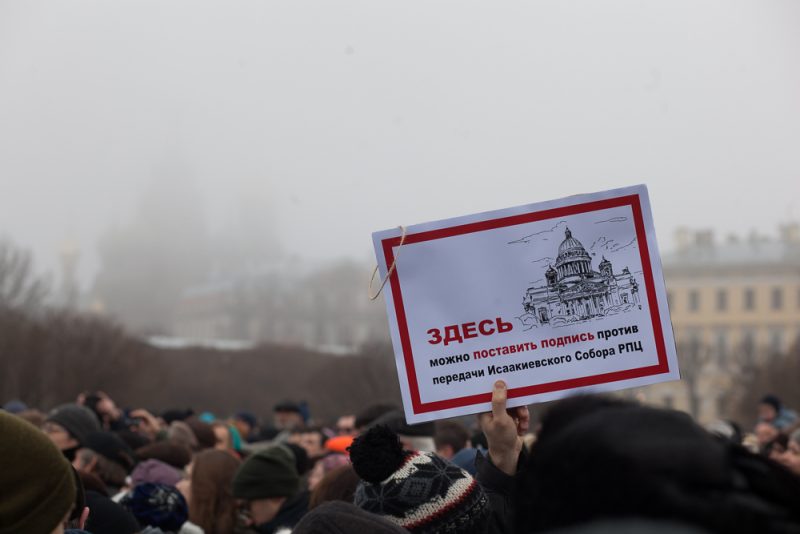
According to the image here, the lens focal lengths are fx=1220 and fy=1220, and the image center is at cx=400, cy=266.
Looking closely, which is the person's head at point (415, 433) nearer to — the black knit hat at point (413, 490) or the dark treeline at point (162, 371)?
the black knit hat at point (413, 490)

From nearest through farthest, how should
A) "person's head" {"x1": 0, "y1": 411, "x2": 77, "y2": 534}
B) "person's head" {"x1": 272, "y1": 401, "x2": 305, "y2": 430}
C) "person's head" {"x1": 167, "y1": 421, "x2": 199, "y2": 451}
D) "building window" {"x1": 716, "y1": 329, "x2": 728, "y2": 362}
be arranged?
"person's head" {"x1": 0, "y1": 411, "x2": 77, "y2": 534}, "person's head" {"x1": 167, "y1": 421, "x2": 199, "y2": 451}, "person's head" {"x1": 272, "y1": 401, "x2": 305, "y2": 430}, "building window" {"x1": 716, "y1": 329, "x2": 728, "y2": 362}

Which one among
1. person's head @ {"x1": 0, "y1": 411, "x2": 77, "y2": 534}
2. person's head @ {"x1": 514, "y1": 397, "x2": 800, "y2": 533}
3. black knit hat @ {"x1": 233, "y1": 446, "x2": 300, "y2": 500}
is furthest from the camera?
black knit hat @ {"x1": 233, "y1": 446, "x2": 300, "y2": 500}

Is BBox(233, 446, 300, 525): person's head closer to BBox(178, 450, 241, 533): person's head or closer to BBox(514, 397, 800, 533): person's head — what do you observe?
BBox(178, 450, 241, 533): person's head

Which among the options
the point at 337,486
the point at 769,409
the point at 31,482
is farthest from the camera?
the point at 769,409

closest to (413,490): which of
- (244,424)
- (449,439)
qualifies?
(449,439)

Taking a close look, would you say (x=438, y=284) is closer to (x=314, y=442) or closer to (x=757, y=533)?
(x=757, y=533)

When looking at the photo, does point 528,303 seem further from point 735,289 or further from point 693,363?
point 735,289

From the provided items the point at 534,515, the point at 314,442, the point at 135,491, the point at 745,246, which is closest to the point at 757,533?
the point at 534,515

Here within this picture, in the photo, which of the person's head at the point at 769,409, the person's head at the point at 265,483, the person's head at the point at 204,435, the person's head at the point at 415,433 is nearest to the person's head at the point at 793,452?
the person's head at the point at 415,433

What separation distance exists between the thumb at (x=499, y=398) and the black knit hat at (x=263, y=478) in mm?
2998

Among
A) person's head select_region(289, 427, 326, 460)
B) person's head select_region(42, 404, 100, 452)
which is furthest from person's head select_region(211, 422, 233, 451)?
person's head select_region(42, 404, 100, 452)

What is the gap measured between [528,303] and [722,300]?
99.9m

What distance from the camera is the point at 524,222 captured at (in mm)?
3445

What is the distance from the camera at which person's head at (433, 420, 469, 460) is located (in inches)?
293
